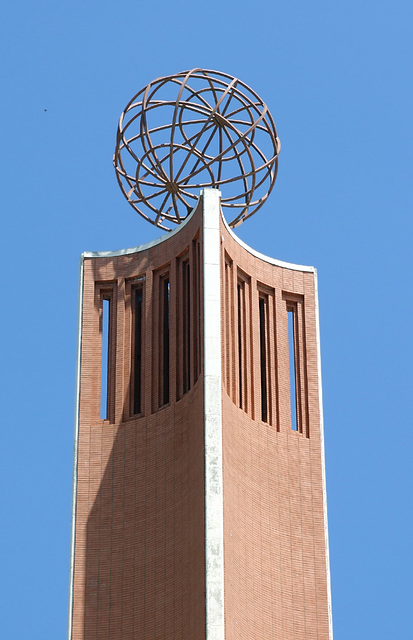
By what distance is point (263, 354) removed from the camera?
5522 cm

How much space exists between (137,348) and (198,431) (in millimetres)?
5360

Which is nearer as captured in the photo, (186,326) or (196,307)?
(196,307)

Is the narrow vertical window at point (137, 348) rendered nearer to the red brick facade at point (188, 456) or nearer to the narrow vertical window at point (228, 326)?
the red brick facade at point (188, 456)

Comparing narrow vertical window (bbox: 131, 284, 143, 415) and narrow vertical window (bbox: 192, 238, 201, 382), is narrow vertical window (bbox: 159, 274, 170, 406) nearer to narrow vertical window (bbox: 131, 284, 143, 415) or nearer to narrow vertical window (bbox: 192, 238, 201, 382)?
narrow vertical window (bbox: 131, 284, 143, 415)

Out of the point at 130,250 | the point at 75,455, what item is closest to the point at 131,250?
the point at 130,250

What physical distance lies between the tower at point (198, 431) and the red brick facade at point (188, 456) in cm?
4

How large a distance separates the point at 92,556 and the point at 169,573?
249cm

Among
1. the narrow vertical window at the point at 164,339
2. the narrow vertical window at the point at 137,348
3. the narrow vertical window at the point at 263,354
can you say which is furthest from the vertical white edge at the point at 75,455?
the narrow vertical window at the point at 263,354

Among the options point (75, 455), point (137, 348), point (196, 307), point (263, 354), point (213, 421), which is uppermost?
point (196, 307)

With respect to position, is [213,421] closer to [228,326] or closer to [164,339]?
[228,326]

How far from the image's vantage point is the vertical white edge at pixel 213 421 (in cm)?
4747

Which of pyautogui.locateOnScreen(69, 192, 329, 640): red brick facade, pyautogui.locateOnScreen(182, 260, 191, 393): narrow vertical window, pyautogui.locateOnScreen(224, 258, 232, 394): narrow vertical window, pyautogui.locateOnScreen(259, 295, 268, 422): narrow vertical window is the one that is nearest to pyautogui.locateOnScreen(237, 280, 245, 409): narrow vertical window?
pyautogui.locateOnScreen(69, 192, 329, 640): red brick facade

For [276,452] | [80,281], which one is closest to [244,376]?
[276,452]

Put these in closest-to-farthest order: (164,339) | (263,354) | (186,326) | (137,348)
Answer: (186,326), (164,339), (137,348), (263,354)
